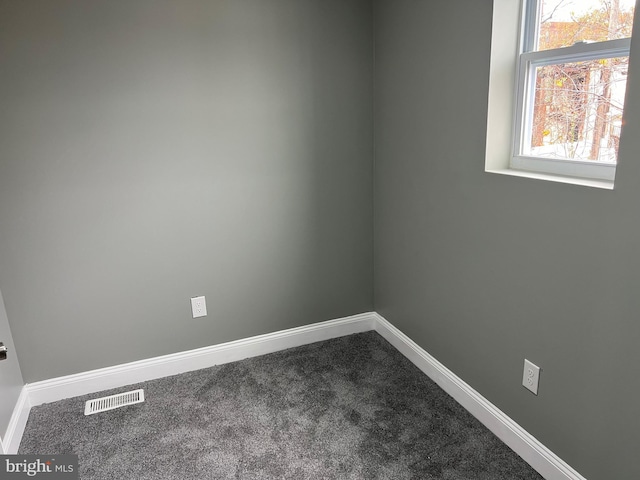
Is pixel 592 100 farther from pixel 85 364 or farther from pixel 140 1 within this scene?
pixel 85 364

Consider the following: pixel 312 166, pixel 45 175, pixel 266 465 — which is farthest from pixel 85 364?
pixel 312 166

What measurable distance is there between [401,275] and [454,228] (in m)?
0.59

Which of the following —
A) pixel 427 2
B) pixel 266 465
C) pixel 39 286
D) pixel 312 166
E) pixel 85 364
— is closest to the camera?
pixel 266 465

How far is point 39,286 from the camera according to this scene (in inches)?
92.0

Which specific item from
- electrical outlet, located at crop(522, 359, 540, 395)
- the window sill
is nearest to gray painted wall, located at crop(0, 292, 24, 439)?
electrical outlet, located at crop(522, 359, 540, 395)

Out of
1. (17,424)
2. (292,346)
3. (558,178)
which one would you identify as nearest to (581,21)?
(558,178)

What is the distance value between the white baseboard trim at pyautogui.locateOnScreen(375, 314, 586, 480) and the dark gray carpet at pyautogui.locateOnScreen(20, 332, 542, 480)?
0.03m

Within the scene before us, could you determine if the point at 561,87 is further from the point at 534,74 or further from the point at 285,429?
the point at 285,429

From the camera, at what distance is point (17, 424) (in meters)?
2.15

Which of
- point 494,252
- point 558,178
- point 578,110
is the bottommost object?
point 494,252

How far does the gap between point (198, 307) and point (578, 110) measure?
2.00m

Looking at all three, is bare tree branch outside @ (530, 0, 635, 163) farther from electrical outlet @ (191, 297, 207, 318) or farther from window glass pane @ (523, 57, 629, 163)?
electrical outlet @ (191, 297, 207, 318)

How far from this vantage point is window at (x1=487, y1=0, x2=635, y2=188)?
1588 millimetres

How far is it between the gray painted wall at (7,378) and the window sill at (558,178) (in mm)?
2188
